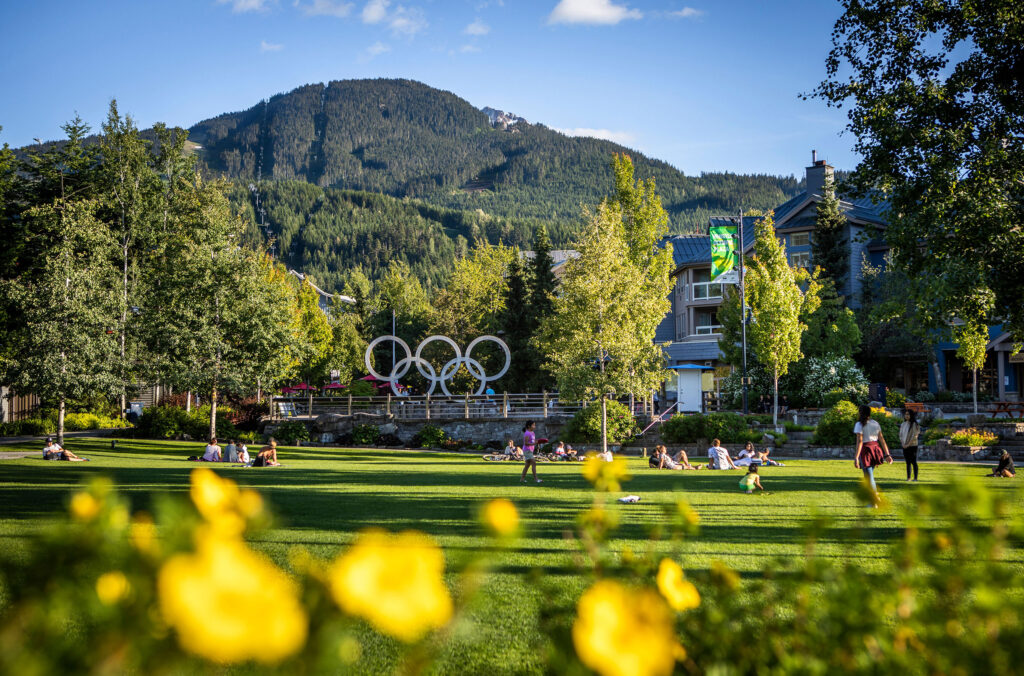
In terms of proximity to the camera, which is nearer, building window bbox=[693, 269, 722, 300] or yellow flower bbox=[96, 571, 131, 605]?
yellow flower bbox=[96, 571, 131, 605]

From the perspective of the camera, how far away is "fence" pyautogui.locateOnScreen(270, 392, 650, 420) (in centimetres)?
3525

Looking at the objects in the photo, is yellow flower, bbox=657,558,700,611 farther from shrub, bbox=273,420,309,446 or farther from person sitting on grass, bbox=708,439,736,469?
shrub, bbox=273,420,309,446

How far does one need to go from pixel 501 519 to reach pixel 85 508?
68 centimetres

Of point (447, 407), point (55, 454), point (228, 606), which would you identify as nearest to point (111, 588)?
point (228, 606)

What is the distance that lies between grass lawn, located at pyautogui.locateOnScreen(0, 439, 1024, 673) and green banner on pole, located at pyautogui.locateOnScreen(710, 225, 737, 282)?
12052 millimetres

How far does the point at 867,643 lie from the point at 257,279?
103 feet

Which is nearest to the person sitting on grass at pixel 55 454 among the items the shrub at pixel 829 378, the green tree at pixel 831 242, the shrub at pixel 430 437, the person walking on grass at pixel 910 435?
the shrub at pixel 430 437

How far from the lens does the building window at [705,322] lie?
176 ft

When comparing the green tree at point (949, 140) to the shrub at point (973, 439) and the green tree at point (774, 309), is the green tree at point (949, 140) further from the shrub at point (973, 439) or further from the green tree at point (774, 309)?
the green tree at point (774, 309)

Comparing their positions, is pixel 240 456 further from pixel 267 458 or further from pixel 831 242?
pixel 831 242

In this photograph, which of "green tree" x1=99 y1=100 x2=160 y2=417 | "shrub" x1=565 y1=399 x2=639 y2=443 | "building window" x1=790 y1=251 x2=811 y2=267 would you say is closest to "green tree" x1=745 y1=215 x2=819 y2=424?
"shrub" x1=565 y1=399 x2=639 y2=443

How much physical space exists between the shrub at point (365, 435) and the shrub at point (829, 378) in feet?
71.6

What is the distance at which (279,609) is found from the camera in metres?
0.83

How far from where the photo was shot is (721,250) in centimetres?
3341
